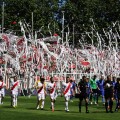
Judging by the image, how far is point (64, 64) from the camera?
53656mm

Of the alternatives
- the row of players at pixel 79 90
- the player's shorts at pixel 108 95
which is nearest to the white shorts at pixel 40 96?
the row of players at pixel 79 90

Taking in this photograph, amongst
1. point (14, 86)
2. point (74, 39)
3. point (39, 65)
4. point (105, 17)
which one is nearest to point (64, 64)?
point (39, 65)

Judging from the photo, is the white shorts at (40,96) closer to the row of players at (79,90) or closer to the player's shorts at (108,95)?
the row of players at (79,90)

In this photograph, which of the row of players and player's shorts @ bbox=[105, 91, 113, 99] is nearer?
the row of players

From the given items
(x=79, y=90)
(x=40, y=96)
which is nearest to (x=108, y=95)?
(x=79, y=90)

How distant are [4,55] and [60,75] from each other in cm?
588

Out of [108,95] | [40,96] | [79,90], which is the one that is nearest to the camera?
[79,90]

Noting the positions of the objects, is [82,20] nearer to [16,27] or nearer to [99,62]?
[16,27]

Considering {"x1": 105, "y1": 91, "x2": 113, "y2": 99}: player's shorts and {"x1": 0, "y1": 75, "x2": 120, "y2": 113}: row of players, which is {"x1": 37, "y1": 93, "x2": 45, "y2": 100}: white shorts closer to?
{"x1": 0, "y1": 75, "x2": 120, "y2": 113}: row of players

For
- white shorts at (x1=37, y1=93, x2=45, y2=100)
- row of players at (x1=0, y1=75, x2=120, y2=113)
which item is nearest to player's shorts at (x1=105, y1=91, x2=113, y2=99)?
row of players at (x1=0, y1=75, x2=120, y2=113)

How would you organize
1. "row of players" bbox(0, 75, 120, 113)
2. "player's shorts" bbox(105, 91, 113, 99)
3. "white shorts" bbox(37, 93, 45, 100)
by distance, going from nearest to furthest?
"row of players" bbox(0, 75, 120, 113) < "player's shorts" bbox(105, 91, 113, 99) < "white shorts" bbox(37, 93, 45, 100)

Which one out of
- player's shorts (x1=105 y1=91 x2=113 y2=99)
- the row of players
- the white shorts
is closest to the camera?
the row of players

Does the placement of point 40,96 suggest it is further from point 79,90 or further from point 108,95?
point 108,95

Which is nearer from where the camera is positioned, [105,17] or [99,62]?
[99,62]
